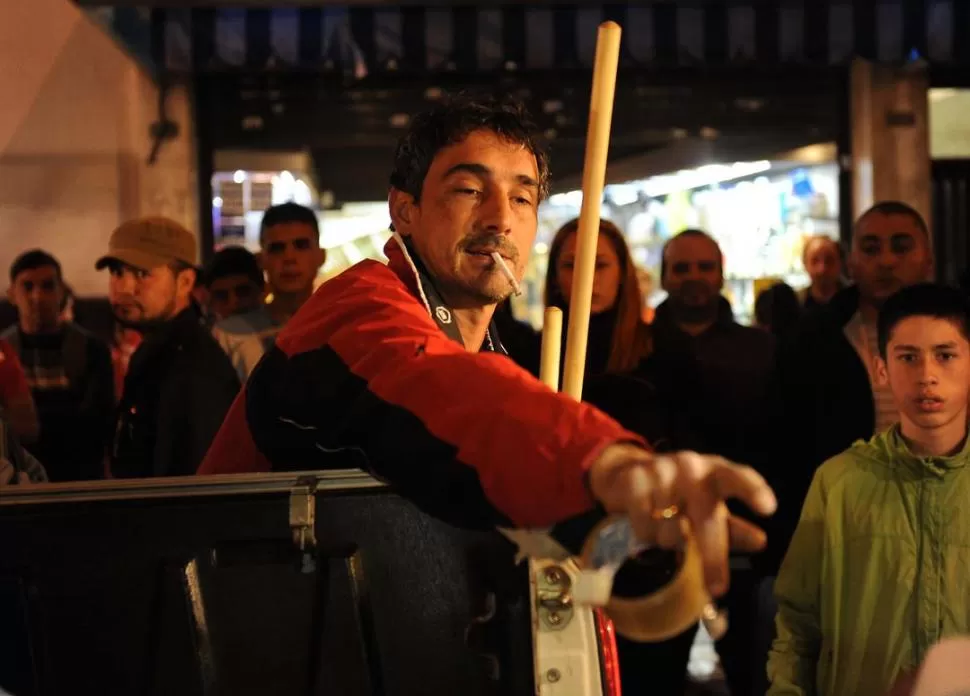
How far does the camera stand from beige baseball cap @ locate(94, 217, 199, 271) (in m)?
3.63

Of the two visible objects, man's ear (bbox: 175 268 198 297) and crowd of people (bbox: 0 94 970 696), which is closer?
crowd of people (bbox: 0 94 970 696)

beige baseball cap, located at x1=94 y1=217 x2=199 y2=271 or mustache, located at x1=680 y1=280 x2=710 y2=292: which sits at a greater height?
beige baseball cap, located at x1=94 y1=217 x2=199 y2=271

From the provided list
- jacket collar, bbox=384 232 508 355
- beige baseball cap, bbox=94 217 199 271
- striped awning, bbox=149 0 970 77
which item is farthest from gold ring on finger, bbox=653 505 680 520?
striped awning, bbox=149 0 970 77

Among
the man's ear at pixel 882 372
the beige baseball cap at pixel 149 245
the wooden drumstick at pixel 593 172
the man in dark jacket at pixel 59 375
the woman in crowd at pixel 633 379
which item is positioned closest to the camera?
the wooden drumstick at pixel 593 172

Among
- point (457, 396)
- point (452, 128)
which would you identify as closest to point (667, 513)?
point (457, 396)

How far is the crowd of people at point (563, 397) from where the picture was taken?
109 centimetres

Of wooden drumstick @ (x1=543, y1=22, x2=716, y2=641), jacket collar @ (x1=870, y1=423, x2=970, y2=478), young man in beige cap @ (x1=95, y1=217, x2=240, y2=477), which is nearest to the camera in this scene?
wooden drumstick @ (x1=543, y1=22, x2=716, y2=641)

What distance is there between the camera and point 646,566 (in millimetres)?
1213

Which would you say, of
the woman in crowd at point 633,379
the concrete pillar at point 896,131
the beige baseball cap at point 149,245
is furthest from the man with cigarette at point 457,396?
the concrete pillar at point 896,131

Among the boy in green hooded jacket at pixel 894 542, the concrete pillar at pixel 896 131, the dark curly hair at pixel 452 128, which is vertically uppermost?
the concrete pillar at pixel 896 131

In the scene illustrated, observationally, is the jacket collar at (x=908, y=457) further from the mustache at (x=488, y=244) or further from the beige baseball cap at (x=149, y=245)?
the beige baseball cap at (x=149, y=245)

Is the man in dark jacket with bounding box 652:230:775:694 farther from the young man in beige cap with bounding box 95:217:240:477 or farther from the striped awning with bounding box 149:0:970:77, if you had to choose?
the striped awning with bounding box 149:0:970:77

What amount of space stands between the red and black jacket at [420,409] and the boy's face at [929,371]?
5.03 feet

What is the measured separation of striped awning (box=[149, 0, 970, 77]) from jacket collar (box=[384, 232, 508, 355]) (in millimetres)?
4892
